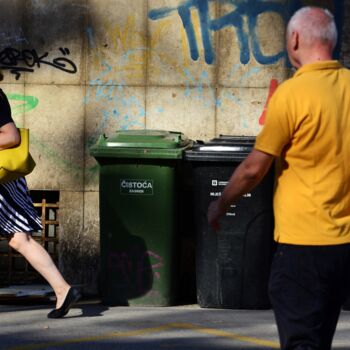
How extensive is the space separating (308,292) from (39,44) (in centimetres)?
532

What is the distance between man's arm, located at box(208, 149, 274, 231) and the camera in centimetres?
404

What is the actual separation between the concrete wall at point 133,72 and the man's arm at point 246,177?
475cm

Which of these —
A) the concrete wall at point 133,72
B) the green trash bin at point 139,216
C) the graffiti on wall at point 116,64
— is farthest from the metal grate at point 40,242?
the green trash bin at point 139,216

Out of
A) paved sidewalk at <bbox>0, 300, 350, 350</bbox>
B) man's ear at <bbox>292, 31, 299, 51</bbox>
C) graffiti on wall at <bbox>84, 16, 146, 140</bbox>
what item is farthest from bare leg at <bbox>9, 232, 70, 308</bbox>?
man's ear at <bbox>292, 31, 299, 51</bbox>

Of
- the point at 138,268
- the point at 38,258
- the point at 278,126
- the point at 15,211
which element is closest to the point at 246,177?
the point at 278,126

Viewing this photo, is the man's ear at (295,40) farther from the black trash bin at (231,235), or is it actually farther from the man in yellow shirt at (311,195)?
the black trash bin at (231,235)

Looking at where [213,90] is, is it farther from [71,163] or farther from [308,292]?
[308,292]

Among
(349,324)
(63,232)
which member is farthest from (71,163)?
(349,324)

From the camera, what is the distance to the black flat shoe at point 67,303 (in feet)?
23.5

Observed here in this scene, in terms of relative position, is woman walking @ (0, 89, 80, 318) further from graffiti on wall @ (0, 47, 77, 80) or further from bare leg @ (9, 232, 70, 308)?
graffiti on wall @ (0, 47, 77, 80)

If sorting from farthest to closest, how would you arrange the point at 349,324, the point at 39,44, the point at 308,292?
1. the point at 39,44
2. the point at 349,324
3. the point at 308,292

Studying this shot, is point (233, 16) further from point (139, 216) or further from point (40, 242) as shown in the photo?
point (40, 242)

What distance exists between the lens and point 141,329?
6.93 meters

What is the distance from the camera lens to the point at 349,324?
23.5 ft
